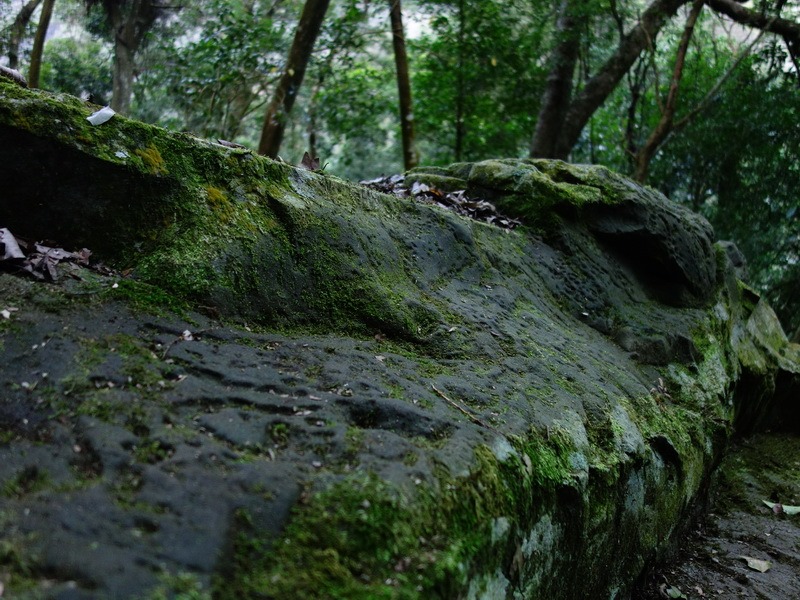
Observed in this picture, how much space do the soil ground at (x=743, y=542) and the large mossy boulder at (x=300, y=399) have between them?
1.05ft

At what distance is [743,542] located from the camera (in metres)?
4.25

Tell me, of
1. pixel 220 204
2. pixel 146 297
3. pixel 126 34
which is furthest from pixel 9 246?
pixel 126 34

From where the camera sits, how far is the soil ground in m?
3.57

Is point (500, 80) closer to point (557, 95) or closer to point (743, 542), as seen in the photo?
point (557, 95)

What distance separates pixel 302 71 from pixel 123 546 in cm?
764

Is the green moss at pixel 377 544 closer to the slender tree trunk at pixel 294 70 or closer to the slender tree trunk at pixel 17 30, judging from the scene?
the slender tree trunk at pixel 294 70

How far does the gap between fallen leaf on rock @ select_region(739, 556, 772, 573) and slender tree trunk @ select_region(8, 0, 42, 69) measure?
13262 millimetres

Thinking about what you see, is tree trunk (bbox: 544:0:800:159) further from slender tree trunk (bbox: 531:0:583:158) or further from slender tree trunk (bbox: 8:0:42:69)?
slender tree trunk (bbox: 8:0:42:69)

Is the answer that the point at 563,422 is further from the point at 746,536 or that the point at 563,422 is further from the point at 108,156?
the point at 746,536

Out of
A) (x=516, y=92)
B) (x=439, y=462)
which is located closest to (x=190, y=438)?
(x=439, y=462)

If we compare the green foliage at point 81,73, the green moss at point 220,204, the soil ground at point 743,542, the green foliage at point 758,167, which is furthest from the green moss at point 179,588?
the green foliage at point 81,73

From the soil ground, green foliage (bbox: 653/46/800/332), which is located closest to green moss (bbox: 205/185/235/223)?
the soil ground

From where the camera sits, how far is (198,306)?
252cm

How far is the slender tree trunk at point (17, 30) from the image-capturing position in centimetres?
1148
